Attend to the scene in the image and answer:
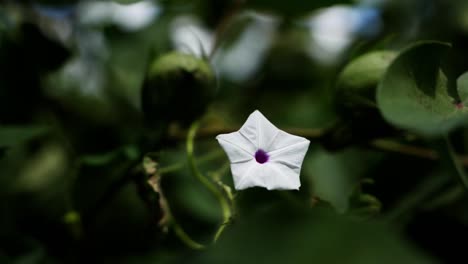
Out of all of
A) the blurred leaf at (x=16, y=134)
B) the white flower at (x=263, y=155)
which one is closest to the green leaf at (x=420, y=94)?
the white flower at (x=263, y=155)

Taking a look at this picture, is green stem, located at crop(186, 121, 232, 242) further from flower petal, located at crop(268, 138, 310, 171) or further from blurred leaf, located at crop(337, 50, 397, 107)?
blurred leaf, located at crop(337, 50, 397, 107)

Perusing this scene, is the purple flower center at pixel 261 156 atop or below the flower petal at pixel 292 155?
below

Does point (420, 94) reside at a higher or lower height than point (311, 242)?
higher

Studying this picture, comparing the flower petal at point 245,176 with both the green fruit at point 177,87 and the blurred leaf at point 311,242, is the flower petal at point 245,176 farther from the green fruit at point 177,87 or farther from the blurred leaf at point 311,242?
the green fruit at point 177,87

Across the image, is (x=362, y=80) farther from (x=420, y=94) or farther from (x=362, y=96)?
(x=420, y=94)

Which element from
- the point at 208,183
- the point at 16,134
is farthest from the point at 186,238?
the point at 16,134

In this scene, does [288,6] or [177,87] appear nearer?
[177,87]

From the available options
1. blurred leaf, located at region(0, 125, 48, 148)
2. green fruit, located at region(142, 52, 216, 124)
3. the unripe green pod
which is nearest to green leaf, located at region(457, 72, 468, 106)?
the unripe green pod
